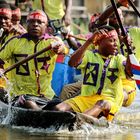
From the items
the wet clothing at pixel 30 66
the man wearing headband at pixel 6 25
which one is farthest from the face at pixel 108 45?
the man wearing headband at pixel 6 25

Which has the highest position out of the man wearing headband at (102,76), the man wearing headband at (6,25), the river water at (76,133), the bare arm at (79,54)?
the man wearing headband at (6,25)

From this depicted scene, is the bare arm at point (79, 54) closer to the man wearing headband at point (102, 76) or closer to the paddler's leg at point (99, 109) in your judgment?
the man wearing headband at point (102, 76)

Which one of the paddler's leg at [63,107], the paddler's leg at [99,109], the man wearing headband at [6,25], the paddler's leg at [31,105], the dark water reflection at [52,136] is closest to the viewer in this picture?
the dark water reflection at [52,136]

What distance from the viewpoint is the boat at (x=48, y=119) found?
1056 cm

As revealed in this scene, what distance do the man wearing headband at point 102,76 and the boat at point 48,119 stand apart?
0.25m

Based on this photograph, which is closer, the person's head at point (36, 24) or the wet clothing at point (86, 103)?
the wet clothing at point (86, 103)

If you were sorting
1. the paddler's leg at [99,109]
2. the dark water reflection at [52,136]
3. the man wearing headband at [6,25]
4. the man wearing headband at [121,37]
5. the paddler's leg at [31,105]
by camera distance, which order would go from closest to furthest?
the dark water reflection at [52,136] < the paddler's leg at [99,109] < the paddler's leg at [31,105] < the man wearing headband at [121,37] < the man wearing headband at [6,25]

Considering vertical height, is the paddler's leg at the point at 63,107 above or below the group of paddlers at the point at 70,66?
below

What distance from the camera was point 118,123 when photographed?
39.0 ft

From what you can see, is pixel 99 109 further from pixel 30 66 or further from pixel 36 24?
pixel 36 24

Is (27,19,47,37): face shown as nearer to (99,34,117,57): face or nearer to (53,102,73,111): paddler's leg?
(99,34,117,57): face

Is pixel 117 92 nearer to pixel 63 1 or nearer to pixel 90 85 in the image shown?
pixel 90 85

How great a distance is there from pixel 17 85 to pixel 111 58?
1.32 m

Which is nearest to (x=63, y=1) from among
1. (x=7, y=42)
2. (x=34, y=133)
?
(x=7, y=42)
